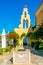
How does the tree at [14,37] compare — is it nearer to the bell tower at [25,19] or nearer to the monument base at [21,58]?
the bell tower at [25,19]

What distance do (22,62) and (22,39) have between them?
35275 mm

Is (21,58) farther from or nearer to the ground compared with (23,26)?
nearer to the ground

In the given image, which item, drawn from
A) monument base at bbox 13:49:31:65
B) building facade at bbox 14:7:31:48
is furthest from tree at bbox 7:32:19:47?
monument base at bbox 13:49:31:65

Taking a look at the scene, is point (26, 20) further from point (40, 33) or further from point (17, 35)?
point (40, 33)

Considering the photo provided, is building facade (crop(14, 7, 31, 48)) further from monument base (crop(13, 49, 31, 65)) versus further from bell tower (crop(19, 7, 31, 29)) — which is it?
monument base (crop(13, 49, 31, 65))

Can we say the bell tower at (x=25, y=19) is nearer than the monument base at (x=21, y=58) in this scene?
No

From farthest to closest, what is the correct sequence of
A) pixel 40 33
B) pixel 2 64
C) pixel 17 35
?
pixel 17 35
pixel 40 33
pixel 2 64

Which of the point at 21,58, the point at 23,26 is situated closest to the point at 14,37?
the point at 23,26

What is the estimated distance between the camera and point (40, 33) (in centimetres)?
2789

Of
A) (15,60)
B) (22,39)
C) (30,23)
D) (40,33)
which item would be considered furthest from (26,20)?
(15,60)

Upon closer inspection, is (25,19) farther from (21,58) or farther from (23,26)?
(21,58)

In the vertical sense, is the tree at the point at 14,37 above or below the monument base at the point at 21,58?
above

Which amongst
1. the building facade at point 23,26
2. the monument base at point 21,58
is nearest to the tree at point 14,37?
the building facade at point 23,26

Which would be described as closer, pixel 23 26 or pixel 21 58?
pixel 21 58
